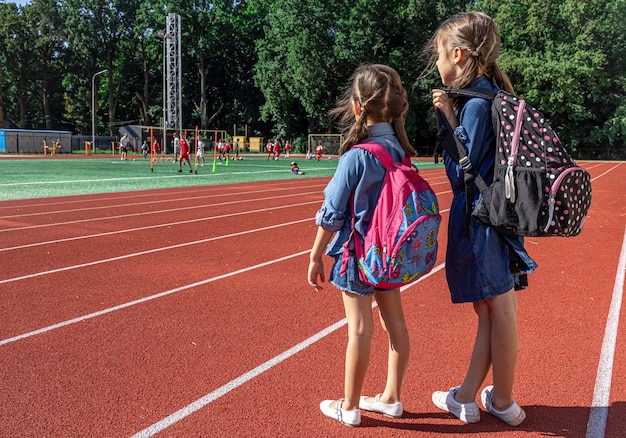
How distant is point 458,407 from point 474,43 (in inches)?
A: 73.9

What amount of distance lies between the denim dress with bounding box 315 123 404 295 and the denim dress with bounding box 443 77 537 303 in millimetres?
342

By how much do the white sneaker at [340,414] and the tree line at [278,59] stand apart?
38.6 metres

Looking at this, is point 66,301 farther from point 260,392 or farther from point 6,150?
point 6,150

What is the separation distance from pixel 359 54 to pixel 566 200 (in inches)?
1985

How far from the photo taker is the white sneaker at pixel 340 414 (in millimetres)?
3043

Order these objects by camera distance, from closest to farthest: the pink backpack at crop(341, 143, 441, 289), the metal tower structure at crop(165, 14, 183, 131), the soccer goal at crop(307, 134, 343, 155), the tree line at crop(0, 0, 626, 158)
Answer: the pink backpack at crop(341, 143, 441, 289)
the metal tower structure at crop(165, 14, 183, 131)
the soccer goal at crop(307, 134, 343, 155)
the tree line at crop(0, 0, 626, 158)

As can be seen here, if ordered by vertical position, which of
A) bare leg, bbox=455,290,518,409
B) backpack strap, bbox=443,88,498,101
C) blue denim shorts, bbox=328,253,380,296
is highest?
backpack strap, bbox=443,88,498,101

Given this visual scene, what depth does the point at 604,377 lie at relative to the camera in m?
3.73

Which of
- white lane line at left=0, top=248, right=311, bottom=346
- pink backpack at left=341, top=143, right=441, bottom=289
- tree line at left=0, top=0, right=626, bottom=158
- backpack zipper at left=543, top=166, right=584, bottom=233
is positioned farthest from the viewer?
tree line at left=0, top=0, right=626, bottom=158

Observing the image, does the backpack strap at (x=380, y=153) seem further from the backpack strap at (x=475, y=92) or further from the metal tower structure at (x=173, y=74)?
the metal tower structure at (x=173, y=74)

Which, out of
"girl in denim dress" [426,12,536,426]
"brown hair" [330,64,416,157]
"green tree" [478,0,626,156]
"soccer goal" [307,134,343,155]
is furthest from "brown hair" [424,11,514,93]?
"green tree" [478,0,626,156]

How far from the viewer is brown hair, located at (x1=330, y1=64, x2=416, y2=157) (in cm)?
287

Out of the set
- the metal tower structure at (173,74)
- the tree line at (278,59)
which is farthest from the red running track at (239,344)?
the tree line at (278,59)

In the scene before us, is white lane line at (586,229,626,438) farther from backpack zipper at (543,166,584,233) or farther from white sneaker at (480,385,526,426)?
backpack zipper at (543,166,584,233)
